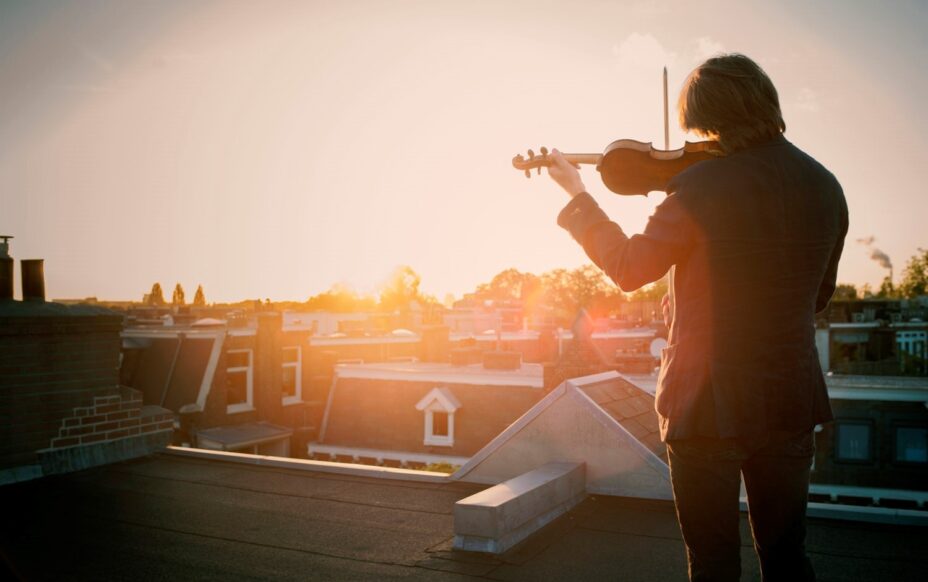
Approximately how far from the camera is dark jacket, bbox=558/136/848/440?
1.73m

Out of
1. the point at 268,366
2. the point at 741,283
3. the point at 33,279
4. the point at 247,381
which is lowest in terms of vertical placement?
the point at 247,381

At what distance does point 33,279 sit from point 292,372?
23729mm

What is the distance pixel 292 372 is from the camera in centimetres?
3031

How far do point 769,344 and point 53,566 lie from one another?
380cm

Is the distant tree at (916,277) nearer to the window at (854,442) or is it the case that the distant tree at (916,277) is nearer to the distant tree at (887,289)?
the distant tree at (887,289)

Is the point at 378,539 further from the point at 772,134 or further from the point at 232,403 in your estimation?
the point at 232,403

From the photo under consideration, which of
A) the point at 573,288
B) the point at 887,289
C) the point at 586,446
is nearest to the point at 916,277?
the point at 887,289

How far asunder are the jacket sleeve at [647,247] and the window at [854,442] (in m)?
20.3

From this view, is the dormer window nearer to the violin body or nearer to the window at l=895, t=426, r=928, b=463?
the window at l=895, t=426, r=928, b=463

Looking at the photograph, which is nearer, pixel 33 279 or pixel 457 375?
pixel 33 279

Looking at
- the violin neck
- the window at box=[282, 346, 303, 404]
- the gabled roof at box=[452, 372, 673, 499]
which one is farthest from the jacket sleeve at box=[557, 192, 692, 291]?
the window at box=[282, 346, 303, 404]

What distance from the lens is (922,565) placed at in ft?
11.2

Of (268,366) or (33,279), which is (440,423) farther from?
(33,279)

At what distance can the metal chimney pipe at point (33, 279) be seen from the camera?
702 cm
